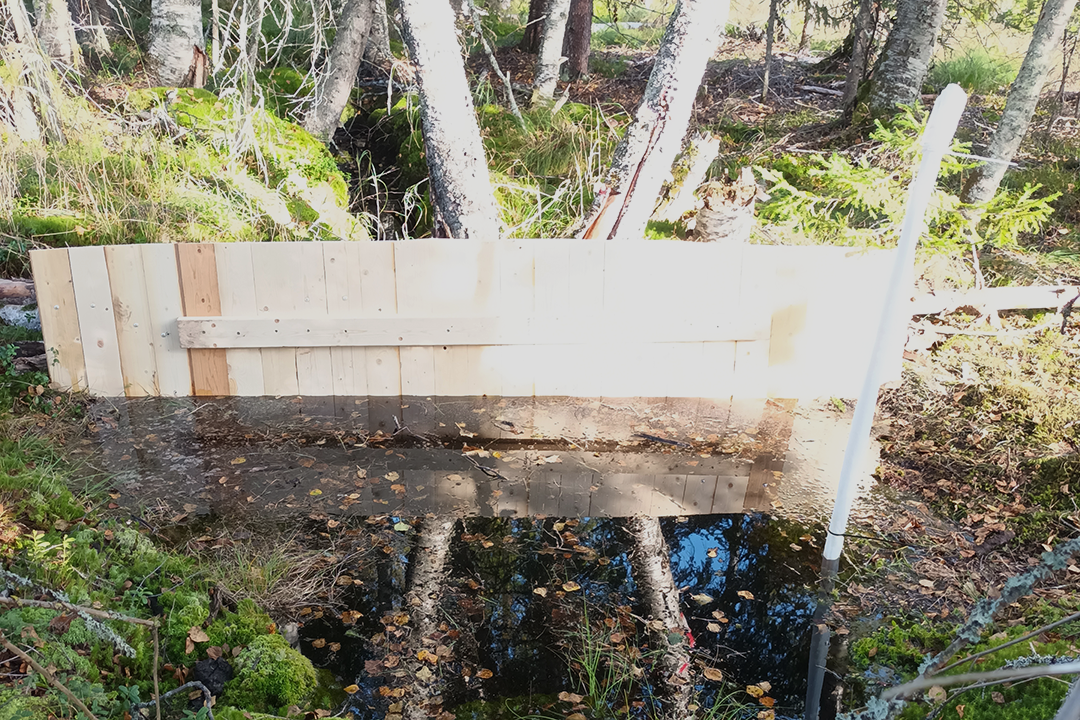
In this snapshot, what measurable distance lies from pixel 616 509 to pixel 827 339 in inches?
85.2

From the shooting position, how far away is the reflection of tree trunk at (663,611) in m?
2.73

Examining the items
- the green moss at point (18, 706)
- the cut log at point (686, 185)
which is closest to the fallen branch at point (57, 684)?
the green moss at point (18, 706)

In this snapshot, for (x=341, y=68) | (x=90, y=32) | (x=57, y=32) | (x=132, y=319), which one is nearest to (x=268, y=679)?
(x=132, y=319)

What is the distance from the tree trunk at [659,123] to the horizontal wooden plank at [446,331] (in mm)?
1244

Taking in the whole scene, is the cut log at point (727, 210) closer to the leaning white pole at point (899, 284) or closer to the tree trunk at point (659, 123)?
the tree trunk at point (659, 123)

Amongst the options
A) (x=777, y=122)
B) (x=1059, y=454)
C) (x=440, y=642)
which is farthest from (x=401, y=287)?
(x=777, y=122)

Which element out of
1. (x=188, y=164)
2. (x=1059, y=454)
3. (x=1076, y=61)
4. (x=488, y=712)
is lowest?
(x=488, y=712)

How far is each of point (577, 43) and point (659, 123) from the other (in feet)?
17.5

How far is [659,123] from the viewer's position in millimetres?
5613

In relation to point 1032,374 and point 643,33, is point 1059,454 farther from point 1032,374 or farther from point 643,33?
point 643,33

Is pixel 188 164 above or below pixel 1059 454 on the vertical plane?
above

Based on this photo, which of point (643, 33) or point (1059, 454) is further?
point (643, 33)

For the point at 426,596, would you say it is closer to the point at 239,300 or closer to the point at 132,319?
the point at 239,300

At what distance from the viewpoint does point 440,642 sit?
293cm
